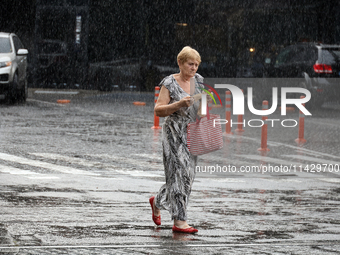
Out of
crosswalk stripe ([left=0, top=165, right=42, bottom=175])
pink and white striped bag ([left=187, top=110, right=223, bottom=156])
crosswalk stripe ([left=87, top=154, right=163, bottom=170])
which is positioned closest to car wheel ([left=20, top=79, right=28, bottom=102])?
crosswalk stripe ([left=87, top=154, right=163, bottom=170])

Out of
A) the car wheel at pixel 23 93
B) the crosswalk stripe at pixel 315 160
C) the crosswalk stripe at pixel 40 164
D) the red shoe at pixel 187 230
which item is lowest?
the crosswalk stripe at pixel 315 160

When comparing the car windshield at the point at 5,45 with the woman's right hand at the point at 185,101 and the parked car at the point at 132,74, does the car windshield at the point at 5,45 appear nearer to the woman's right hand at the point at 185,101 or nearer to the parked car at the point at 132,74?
the parked car at the point at 132,74

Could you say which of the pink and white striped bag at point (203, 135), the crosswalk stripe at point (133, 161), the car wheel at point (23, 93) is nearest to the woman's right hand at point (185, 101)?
the pink and white striped bag at point (203, 135)

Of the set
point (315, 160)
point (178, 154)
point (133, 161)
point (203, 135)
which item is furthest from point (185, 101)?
point (315, 160)

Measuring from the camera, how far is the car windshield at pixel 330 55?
70.9 ft

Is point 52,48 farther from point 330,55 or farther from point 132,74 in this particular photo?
point 330,55

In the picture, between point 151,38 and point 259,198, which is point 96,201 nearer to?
point 259,198

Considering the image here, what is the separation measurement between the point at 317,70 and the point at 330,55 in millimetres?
762

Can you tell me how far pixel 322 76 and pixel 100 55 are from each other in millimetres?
9804

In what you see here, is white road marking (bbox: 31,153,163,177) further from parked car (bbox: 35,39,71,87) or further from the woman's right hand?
parked car (bbox: 35,39,71,87)

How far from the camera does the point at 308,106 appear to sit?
22.1 m

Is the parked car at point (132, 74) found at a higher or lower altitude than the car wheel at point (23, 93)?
higher

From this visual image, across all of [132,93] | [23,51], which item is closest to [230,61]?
[132,93]

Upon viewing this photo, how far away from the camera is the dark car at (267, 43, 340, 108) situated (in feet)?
70.1
